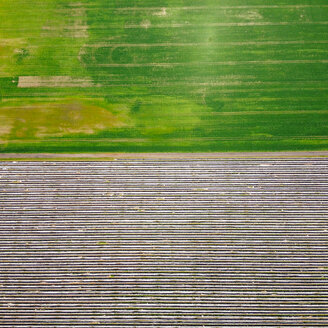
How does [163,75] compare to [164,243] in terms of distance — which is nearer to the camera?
[164,243]

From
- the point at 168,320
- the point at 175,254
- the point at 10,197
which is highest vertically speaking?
the point at 10,197

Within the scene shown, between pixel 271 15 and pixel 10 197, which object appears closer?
pixel 10 197

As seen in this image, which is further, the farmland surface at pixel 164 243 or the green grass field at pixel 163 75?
the green grass field at pixel 163 75

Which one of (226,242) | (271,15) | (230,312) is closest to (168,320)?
(230,312)

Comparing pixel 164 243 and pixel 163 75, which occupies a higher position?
pixel 163 75

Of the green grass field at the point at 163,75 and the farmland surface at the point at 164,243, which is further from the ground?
the green grass field at the point at 163,75

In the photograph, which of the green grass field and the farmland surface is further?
the green grass field

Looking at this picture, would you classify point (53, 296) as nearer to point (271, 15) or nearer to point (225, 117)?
point (225, 117)

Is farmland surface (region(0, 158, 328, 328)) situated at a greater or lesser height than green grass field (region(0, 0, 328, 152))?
lesser
